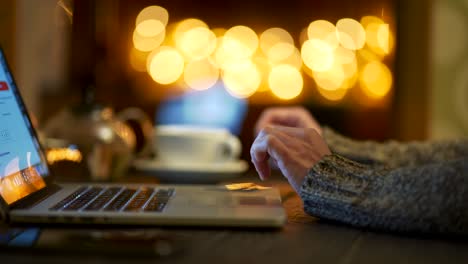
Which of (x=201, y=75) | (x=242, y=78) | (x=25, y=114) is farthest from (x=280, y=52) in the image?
(x=25, y=114)

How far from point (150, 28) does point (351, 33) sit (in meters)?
0.76

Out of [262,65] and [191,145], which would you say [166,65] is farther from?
[191,145]

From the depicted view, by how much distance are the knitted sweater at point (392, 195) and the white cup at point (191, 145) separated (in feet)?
1.85

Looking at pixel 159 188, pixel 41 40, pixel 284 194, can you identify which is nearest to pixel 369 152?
pixel 284 194

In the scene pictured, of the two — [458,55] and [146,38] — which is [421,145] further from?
[146,38]

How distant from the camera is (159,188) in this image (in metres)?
0.85

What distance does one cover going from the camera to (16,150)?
77cm

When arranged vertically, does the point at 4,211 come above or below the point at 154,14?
below

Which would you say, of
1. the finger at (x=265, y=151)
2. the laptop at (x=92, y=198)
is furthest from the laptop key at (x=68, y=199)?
the finger at (x=265, y=151)

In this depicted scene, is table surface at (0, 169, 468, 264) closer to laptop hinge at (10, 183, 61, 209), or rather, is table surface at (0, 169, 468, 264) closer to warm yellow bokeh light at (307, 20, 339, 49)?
laptop hinge at (10, 183, 61, 209)

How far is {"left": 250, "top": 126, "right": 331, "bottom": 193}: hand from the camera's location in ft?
2.33

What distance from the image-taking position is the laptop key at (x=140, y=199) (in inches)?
25.9

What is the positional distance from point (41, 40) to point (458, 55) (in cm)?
143

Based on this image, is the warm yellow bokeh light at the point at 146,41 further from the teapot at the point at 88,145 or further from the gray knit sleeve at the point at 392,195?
the gray knit sleeve at the point at 392,195
